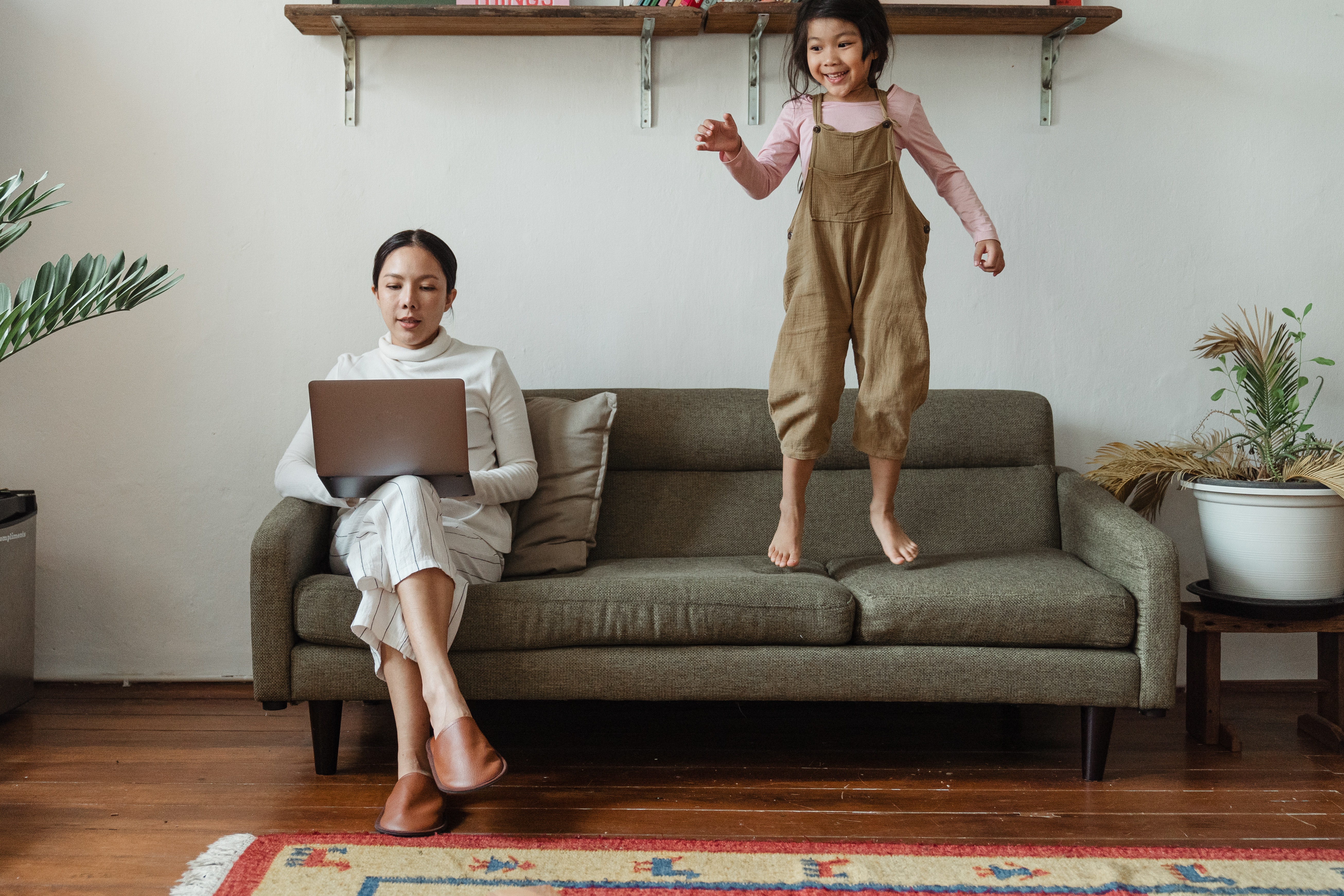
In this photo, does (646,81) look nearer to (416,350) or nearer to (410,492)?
(416,350)

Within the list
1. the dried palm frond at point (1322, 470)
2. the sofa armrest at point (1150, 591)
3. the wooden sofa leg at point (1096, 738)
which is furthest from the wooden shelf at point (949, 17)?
the wooden sofa leg at point (1096, 738)

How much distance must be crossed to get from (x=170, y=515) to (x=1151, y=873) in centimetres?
229

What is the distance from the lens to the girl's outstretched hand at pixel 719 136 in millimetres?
1771

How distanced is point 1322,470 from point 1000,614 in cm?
81

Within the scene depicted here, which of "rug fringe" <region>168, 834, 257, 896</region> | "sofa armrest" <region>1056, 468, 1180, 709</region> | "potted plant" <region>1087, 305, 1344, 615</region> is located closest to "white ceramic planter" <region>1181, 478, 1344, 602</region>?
"potted plant" <region>1087, 305, 1344, 615</region>

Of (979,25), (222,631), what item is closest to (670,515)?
(222,631)

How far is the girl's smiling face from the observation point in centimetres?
186

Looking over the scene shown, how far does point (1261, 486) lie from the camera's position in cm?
200

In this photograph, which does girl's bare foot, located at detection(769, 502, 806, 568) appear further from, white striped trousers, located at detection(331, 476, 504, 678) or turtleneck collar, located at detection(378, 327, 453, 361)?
turtleneck collar, located at detection(378, 327, 453, 361)

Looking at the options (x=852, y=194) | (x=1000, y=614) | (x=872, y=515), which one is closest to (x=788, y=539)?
(x=872, y=515)

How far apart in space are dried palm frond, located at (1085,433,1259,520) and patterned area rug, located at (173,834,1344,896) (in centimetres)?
87

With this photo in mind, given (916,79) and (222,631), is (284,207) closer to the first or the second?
(222,631)

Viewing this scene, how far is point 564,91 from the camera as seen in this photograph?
246 cm

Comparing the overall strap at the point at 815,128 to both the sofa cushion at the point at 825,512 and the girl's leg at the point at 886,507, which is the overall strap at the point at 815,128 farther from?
the sofa cushion at the point at 825,512
